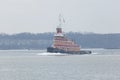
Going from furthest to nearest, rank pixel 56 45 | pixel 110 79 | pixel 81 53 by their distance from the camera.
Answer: pixel 81 53
pixel 56 45
pixel 110 79

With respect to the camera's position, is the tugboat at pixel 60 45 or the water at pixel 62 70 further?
the tugboat at pixel 60 45

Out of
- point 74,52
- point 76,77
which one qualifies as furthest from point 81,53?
point 76,77

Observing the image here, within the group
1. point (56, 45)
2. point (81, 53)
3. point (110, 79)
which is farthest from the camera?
point (81, 53)

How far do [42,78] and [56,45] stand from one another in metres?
73.1

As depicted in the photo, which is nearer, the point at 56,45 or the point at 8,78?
the point at 8,78

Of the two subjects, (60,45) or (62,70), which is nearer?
(62,70)

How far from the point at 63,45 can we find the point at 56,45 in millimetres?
1965

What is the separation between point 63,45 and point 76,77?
2888 inches

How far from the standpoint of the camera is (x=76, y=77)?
57.6m

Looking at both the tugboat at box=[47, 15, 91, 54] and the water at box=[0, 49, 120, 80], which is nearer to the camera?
the water at box=[0, 49, 120, 80]

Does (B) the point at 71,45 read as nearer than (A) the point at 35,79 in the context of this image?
No

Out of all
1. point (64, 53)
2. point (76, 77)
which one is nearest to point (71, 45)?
point (64, 53)

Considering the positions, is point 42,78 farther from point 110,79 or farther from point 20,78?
point 110,79

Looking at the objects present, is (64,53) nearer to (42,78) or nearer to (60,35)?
(60,35)
